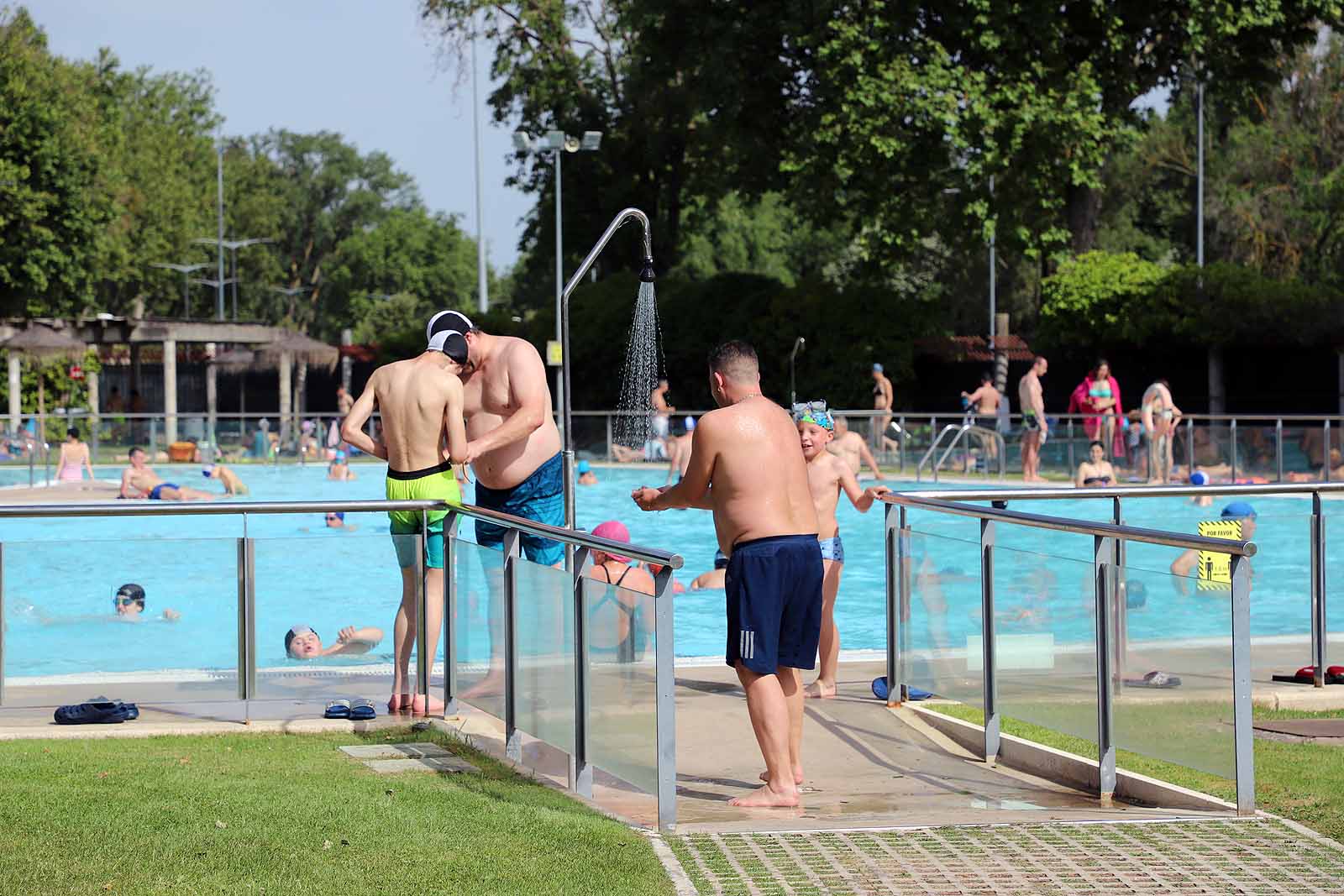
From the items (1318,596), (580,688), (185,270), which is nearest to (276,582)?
(580,688)

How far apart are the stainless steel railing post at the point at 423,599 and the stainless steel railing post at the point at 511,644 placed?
106 cm

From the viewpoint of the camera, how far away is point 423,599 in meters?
8.38

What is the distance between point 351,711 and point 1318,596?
18.3ft

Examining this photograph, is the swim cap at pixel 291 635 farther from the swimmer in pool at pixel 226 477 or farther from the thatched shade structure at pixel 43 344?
the thatched shade structure at pixel 43 344

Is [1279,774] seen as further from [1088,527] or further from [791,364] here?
[791,364]

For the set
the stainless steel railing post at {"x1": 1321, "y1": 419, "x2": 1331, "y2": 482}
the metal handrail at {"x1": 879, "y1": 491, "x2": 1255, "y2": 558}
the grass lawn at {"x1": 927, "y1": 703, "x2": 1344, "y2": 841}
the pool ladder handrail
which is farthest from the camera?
the pool ladder handrail

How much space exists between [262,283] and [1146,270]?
63.7 m

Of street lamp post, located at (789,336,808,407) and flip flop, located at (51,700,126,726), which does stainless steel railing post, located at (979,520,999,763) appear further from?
street lamp post, located at (789,336,808,407)

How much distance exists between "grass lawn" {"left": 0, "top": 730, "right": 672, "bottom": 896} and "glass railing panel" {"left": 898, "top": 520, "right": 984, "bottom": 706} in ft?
7.73

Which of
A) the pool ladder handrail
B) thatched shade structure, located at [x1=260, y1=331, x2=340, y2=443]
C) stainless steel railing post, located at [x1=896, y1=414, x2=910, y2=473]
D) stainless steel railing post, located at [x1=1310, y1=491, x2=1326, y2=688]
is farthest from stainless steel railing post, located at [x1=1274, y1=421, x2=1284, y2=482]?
thatched shade structure, located at [x1=260, y1=331, x2=340, y2=443]

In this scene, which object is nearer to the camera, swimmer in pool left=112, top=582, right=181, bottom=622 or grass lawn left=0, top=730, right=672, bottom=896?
grass lawn left=0, top=730, right=672, bottom=896

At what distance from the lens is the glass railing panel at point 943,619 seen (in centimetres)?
775

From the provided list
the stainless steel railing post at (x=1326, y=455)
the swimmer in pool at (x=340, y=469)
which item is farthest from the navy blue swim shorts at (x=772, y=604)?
the swimmer in pool at (x=340, y=469)

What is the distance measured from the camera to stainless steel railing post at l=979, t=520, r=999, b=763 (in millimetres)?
7543
